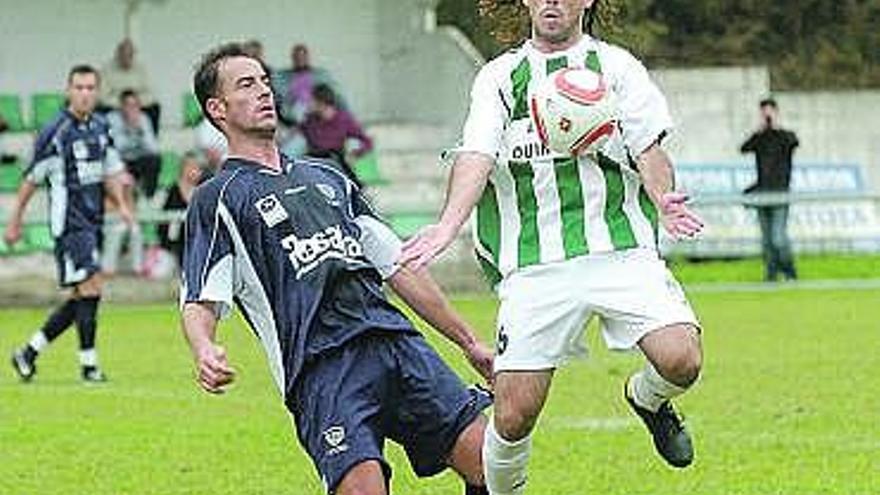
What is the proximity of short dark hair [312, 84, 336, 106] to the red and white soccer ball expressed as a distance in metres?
20.4

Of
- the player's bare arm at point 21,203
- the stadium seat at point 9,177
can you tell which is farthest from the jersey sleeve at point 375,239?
the stadium seat at point 9,177

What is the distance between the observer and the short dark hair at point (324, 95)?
2967 centimetres

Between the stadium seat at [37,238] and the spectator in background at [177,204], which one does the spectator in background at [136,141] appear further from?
the stadium seat at [37,238]

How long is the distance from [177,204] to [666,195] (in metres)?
21.7

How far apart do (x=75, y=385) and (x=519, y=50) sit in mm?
9432

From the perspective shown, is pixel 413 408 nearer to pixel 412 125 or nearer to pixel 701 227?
pixel 701 227

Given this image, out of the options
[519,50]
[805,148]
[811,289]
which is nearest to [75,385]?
[519,50]

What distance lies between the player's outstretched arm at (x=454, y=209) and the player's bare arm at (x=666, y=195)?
0.54 meters

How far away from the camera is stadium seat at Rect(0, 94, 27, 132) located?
32844 mm

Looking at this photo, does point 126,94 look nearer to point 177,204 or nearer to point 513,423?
point 177,204

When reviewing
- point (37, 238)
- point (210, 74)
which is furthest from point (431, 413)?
point (37, 238)

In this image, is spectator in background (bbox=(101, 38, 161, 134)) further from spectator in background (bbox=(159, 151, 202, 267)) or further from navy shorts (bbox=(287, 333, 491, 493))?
navy shorts (bbox=(287, 333, 491, 493))

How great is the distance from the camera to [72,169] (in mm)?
18797

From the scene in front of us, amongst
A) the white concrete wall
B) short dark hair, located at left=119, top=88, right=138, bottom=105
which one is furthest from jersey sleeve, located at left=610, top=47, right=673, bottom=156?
the white concrete wall
